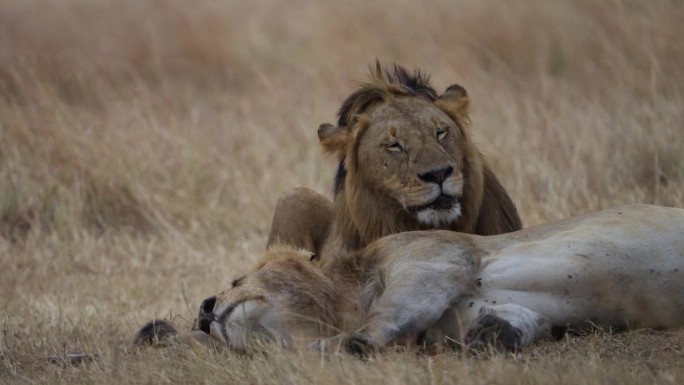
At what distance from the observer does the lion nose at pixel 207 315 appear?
4545 millimetres

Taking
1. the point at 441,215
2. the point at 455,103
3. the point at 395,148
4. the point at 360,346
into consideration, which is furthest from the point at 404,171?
the point at 360,346

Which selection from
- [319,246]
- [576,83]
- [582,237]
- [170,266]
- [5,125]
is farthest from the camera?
[576,83]

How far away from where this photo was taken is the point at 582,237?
4.62 m

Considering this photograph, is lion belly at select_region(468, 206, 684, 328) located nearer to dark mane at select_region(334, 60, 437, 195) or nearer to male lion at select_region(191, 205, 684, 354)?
male lion at select_region(191, 205, 684, 354)

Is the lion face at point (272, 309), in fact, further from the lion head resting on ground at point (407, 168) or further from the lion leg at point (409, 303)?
the lion head resting on ground at point (407, 168)

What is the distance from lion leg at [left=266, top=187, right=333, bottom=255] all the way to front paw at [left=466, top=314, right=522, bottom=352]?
1922 mm

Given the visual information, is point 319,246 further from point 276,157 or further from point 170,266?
point 276,157

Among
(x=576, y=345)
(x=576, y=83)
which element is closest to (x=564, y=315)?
(x=576, y=345)

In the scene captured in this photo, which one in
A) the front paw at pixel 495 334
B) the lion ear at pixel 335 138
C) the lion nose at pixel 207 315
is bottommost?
the lion nose at pixel 207 315

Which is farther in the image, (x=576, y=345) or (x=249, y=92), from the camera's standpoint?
(x=249, y=92)

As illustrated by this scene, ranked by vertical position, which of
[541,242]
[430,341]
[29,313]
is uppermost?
[541,242]

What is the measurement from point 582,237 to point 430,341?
694mm

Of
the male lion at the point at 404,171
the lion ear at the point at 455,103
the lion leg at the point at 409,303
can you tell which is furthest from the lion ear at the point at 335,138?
the lion leg at the point at 409,303

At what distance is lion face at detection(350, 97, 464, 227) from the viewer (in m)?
5.23
